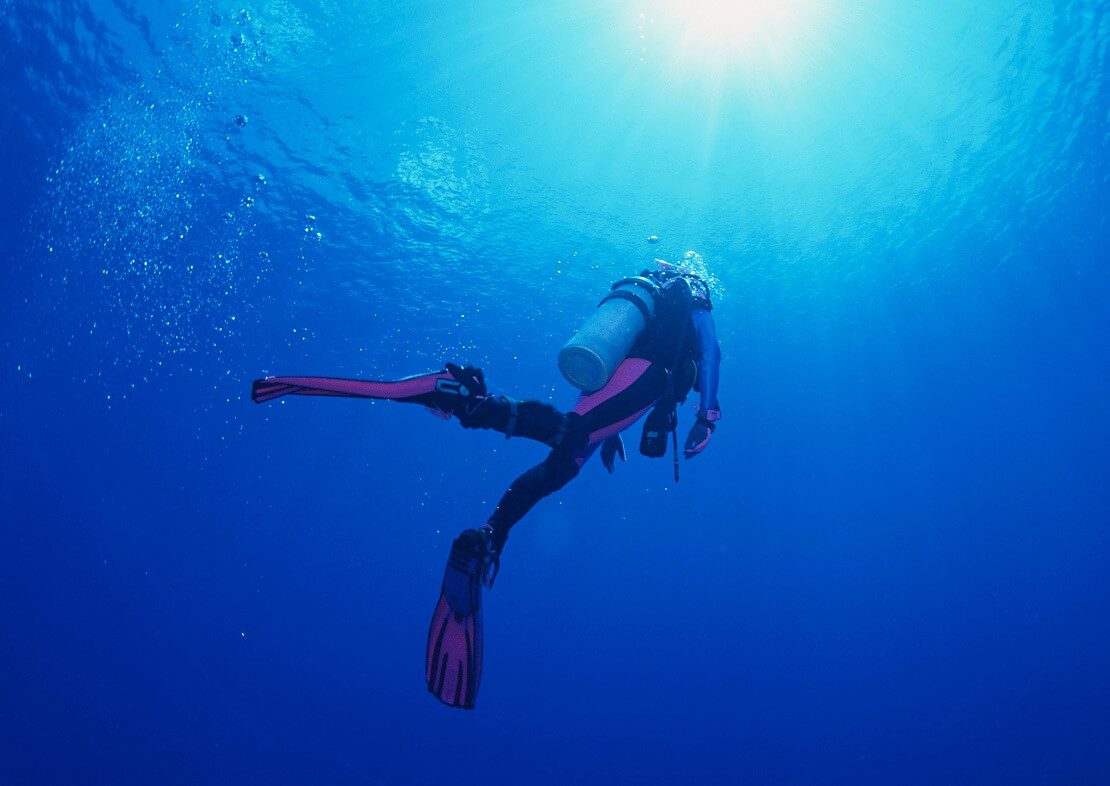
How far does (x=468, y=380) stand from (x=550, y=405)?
0.50 m

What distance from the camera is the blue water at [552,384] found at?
1247cm

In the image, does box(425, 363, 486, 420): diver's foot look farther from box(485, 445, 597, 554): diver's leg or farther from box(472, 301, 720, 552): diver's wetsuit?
box(485, 445, 597, 554): diver's leg

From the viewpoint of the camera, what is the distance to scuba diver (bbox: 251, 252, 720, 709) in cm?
308

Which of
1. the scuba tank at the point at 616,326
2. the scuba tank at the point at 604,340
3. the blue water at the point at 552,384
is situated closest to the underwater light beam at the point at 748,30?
the blue water at the point at 552,384

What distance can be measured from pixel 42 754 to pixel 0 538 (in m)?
17.3

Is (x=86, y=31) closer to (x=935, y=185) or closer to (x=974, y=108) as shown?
(x=974, y=108)

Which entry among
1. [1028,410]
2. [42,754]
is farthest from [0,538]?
[1028,410]

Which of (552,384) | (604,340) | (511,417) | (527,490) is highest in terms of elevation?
(552,384)

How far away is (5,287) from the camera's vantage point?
73.6ft

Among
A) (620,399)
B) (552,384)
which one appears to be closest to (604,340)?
(620,399)

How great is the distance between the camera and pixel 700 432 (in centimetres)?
415

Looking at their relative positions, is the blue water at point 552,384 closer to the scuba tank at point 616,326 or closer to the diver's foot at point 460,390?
the scuba tank at point 616,326

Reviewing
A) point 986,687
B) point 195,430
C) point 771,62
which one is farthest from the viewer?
point 986,687

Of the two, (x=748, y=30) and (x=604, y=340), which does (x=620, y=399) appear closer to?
(x=604, y=340)
